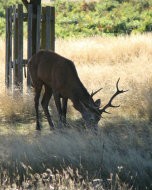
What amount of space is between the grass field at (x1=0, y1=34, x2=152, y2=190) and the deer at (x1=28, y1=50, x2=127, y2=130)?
29 cm

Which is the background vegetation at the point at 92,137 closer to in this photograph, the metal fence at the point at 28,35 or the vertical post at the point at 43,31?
the metal fence at the point at 28,35

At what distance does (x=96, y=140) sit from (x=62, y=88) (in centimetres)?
284

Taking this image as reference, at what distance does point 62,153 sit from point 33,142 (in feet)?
3.87

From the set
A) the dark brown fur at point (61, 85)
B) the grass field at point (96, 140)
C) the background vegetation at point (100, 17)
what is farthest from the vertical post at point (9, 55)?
the background vegetation at point (100, 17)

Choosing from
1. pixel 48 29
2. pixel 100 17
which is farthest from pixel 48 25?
pixel 100 17

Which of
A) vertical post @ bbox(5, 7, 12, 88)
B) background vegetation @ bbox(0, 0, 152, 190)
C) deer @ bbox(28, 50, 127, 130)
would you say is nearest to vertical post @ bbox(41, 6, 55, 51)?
vertical post @ bbox(5, 7, 12, 88)

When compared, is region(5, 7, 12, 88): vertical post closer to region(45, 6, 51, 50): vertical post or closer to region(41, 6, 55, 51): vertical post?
region(41, 6, 55, 51): vertical post

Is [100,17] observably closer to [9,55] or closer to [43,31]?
[9,55]

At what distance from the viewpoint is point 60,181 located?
24.6 ft

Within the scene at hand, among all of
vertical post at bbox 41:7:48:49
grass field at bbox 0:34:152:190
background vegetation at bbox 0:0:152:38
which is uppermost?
vertical post at bbox 41:7:48:49

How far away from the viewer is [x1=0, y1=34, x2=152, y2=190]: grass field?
8094 millimetres

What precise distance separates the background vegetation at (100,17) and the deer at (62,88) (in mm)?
23328

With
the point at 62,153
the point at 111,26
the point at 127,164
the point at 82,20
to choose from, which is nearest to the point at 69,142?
the point at 62,153

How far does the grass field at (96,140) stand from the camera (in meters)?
8.09
